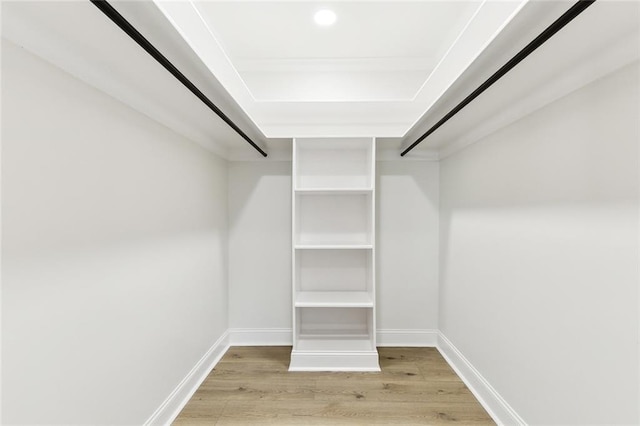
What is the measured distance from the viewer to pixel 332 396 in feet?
6.46

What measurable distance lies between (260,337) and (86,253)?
191 centimetres

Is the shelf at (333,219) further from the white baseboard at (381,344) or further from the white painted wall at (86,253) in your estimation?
the white painted wall at (86,253)

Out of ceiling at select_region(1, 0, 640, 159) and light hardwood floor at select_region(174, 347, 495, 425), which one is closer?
ceiling at select_region(1, 0, 640, 159)

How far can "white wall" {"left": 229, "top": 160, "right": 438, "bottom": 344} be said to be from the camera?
106 inches

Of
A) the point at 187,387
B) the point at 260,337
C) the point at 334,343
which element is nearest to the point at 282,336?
the point at 260,337

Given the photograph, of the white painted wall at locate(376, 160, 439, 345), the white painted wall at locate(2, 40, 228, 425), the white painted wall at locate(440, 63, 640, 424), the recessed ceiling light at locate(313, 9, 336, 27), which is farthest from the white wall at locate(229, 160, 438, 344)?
the recessed ceiling light at locate(313, 9, 336, 27)

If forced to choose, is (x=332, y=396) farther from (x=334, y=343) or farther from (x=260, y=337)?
(x=260, y=337)

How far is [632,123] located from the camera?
997mm

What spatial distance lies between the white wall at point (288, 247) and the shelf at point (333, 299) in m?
0.25

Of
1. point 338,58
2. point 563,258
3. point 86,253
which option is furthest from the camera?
point 338,58

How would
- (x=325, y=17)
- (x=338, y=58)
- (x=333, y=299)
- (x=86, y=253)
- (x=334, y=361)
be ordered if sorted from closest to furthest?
(x=86, y=253) < (x=325, y=17) < (x=334, y=361) < (x=333, y=299) < (x=338, y=58)

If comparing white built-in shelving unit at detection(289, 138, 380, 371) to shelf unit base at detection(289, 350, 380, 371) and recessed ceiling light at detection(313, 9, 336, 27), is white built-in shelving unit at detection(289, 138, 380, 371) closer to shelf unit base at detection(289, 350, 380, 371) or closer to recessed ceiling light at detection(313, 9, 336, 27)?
shelf unit base at detection(289, 350, 380, 371)

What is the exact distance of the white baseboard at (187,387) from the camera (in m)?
1.63

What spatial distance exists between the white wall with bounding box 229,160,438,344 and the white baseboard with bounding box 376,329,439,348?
0.09ft
